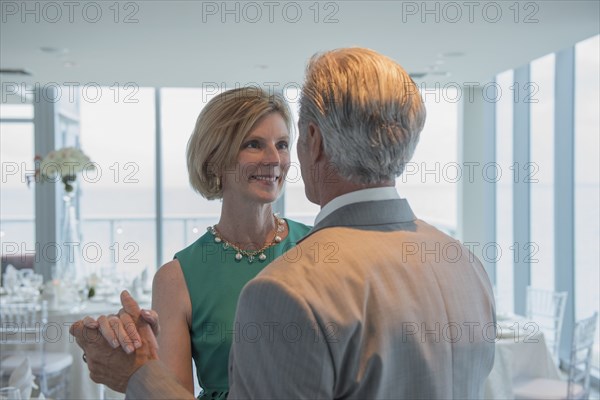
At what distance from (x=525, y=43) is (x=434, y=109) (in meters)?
4.01

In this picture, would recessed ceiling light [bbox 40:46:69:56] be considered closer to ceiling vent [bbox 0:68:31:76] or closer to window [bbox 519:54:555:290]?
ceiling vent [bbox 0:68:31:76]

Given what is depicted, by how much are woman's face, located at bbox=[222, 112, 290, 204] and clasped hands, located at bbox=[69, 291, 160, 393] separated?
54cm

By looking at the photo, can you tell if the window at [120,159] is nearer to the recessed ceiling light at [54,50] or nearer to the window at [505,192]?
the recessed ceiling light at [54,50]

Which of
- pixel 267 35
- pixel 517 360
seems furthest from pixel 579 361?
pixel 267 35

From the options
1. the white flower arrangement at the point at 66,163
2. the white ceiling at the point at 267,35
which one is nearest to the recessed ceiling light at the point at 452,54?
the white ceiling at the point at 267,35

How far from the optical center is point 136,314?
3.91 feet

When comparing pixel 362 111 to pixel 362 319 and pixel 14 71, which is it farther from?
pixel 14 71

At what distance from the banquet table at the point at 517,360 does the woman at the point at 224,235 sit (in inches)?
118

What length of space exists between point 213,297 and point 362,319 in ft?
2.27

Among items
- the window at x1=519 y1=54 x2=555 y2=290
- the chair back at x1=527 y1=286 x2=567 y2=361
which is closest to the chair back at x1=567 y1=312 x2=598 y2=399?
the chair back at x1=527 y1=286 x2=567 y2=361

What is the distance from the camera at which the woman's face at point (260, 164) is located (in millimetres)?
1641

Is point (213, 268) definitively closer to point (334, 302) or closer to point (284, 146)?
point (284, 146)

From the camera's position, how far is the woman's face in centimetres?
164

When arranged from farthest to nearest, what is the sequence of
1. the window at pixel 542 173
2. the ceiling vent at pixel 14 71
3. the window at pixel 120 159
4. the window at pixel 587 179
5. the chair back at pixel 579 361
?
the window at pixel 120 159, the window at pixel 542 173, the ceiling vent at pixel 14 71, the window at pixel 587 179, the chair back at pixel 579 361
